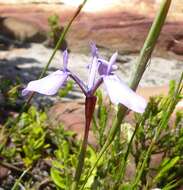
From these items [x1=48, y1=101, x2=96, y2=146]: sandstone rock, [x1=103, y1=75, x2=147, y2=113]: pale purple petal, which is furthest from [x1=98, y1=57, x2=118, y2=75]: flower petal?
[x1=48, y1=101, x2=96, y2=146]: sandstone rock

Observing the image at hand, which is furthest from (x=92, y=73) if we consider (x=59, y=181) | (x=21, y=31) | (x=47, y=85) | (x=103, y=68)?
(x=21, y=31)

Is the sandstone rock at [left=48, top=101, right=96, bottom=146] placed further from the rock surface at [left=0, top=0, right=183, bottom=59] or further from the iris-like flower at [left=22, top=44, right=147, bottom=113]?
the rock surface at [left=0, top=0, right=183, bottom=59]

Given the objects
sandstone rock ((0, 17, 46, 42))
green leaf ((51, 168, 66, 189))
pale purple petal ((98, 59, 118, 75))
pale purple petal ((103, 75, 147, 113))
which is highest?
pale purple petal ((103, 75, 147, 113))

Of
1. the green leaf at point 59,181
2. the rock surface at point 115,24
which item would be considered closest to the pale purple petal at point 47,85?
the green leaf at point 59,181

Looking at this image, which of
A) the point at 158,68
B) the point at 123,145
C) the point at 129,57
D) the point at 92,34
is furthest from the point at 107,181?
the point at 92,34

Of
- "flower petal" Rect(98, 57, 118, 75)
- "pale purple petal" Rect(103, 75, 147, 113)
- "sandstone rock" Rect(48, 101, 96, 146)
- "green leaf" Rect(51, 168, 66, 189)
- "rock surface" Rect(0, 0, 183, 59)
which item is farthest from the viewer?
"rock surface" Rect(0, 0, 183, 59)

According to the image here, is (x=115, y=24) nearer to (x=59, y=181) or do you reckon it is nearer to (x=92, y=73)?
(x=59, y=181)

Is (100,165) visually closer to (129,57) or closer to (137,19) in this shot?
(129,57)
